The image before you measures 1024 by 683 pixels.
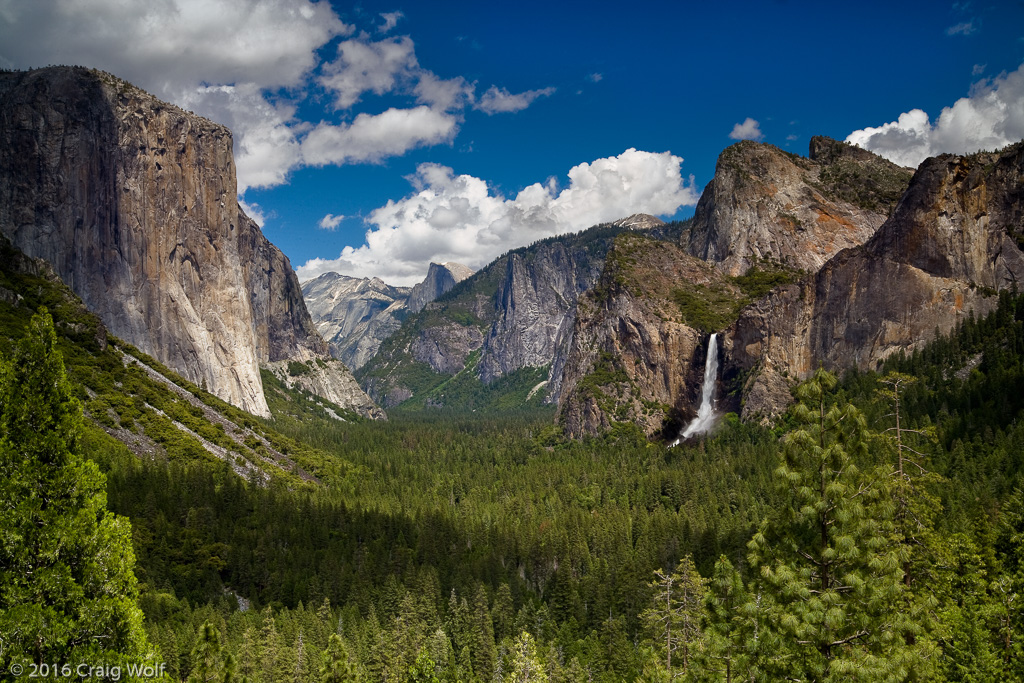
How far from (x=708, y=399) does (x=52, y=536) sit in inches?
6741

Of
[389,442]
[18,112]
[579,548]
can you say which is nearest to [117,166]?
[18,112]

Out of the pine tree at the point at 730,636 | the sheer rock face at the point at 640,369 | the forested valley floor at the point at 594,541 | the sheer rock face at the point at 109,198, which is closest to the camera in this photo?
the forested valley floor at the point at 594,541

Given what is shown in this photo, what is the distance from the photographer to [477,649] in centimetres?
6650

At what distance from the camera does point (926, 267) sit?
138m

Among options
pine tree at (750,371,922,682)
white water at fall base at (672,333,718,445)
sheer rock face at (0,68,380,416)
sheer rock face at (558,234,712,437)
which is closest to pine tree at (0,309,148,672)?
pine tree at (750,371,922,682)

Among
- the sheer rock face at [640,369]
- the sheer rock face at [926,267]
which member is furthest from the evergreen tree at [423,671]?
the sheer rock face at [640,369]

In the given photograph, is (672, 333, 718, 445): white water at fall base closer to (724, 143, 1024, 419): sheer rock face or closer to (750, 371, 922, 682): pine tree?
(724, 143, 1024, 419): sheer rock face

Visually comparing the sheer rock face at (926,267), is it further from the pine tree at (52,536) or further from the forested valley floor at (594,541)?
the pine tree at (52,536)

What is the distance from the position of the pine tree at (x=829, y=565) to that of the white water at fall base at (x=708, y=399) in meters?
149

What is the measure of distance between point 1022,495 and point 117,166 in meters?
197

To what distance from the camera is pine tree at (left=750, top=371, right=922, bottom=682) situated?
1978 centimetres

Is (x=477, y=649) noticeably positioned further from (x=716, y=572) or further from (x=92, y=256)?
(x=92, y=256)

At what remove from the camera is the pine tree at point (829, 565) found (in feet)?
64.9

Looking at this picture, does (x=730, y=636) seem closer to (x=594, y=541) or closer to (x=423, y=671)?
(x=423, y=671)
